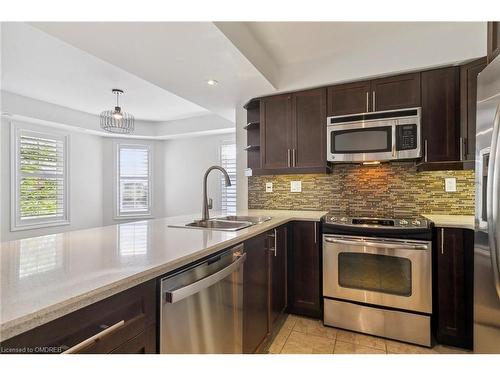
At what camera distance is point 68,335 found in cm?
65

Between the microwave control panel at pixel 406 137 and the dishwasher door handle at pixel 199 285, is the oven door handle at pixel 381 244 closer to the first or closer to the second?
the microwave control panel at pixel 406 137

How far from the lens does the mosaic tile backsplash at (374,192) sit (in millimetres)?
2299

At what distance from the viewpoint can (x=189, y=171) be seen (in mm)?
5047

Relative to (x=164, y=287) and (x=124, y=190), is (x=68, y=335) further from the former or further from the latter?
(x=124, y=190)

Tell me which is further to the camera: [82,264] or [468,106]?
[468,106]

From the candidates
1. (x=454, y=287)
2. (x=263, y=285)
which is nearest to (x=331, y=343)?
(x=263, y=285)

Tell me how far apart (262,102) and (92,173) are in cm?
359

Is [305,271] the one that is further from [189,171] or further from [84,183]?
[84,183]

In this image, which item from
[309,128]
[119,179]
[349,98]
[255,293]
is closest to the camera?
[255,293]

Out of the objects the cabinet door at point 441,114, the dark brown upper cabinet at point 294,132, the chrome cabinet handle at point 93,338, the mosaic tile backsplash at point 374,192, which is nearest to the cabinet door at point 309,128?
the dark brown upper cabinet at point 294,132

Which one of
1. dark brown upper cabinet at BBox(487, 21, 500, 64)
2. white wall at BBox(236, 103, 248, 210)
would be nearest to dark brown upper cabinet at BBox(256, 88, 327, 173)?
white wall at BBox(236, 103, 248, 210)

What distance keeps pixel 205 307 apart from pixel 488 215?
1.31 metres

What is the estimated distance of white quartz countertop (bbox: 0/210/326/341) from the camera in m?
0.60

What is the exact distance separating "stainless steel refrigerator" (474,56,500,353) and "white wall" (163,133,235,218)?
12.3ft
